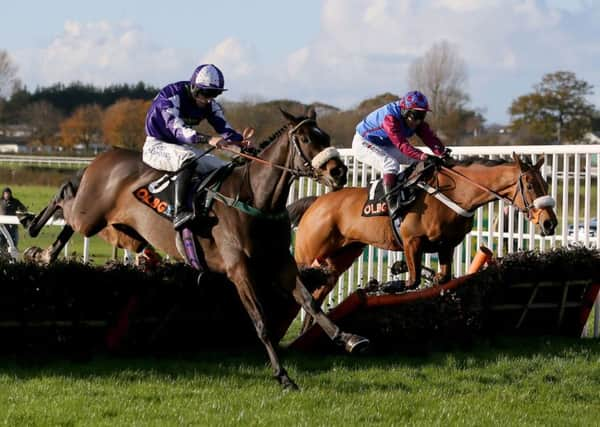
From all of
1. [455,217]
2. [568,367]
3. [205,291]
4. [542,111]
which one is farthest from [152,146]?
[542,111]

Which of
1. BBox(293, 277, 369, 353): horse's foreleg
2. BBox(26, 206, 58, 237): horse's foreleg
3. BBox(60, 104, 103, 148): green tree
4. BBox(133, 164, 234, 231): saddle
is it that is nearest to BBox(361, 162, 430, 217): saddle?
BBox(133, 164, 234, 231): saddle

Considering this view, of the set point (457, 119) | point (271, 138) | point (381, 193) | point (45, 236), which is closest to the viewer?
point (271, 138)

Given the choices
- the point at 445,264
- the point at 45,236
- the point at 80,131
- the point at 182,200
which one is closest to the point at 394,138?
the point at 445,264

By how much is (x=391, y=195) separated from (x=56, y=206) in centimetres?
304

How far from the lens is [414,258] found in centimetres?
894

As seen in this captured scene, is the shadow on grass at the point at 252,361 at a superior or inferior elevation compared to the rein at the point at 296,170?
inferior

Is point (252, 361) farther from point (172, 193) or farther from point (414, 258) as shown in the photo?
point (414, 258)

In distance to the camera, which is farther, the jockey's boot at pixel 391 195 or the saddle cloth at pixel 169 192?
the jockey's boot at pixel 391 195

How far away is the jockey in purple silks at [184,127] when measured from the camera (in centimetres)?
713

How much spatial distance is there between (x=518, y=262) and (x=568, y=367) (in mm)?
1342

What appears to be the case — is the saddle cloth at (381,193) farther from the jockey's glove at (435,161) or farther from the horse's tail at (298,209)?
the horse's tail at (298,209)

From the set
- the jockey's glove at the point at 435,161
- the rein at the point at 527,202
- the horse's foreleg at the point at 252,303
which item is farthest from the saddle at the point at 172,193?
the rein at the point at 527,202

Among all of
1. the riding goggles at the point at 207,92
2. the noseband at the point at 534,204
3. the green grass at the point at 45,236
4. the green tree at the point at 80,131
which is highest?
the green tree at the point at 80,131

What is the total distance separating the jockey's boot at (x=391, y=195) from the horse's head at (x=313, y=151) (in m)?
2.68
